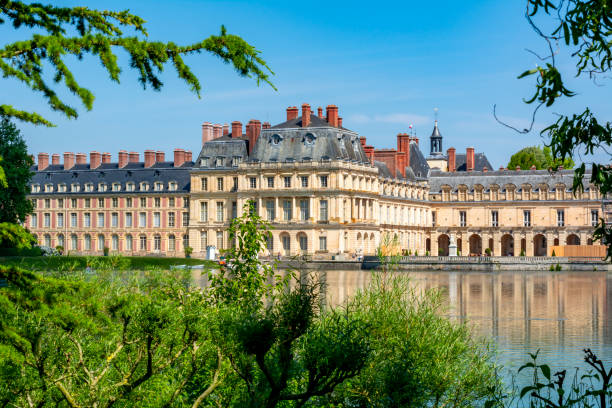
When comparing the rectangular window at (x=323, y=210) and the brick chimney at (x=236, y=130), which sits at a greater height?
the brick chimney at (x=236, y=130)

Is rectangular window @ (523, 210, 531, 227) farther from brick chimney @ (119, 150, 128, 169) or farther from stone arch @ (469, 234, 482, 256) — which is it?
brick chimney @ (119, 150, 128, 169)

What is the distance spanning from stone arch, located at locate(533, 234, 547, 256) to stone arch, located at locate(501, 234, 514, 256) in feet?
7.40

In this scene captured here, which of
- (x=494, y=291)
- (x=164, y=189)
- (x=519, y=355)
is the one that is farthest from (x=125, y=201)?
(x=519, y=355)

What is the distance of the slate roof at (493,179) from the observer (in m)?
82.7

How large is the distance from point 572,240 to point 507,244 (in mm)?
6437

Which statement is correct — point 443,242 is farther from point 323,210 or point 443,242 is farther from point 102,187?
point 102,187

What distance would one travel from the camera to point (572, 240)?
8156cm

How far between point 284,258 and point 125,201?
1876cm

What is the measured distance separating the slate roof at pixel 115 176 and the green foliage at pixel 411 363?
214 feet

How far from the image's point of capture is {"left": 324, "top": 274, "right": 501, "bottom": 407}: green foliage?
11.1 m

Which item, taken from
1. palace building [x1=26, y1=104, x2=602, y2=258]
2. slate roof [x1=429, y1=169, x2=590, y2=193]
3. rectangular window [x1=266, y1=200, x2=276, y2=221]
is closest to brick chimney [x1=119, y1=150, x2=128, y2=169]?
palace building [x1=26, y1=104, x2=602, y2=258]

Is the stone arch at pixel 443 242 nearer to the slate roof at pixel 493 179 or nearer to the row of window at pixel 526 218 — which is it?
the row of window at pixel 526 218

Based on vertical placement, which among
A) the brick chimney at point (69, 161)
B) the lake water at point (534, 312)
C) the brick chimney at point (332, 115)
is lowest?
the lake water at point (534, 312)

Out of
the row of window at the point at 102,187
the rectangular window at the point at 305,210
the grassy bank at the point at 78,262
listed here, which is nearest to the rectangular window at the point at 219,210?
the row of window at the point at 102,187
